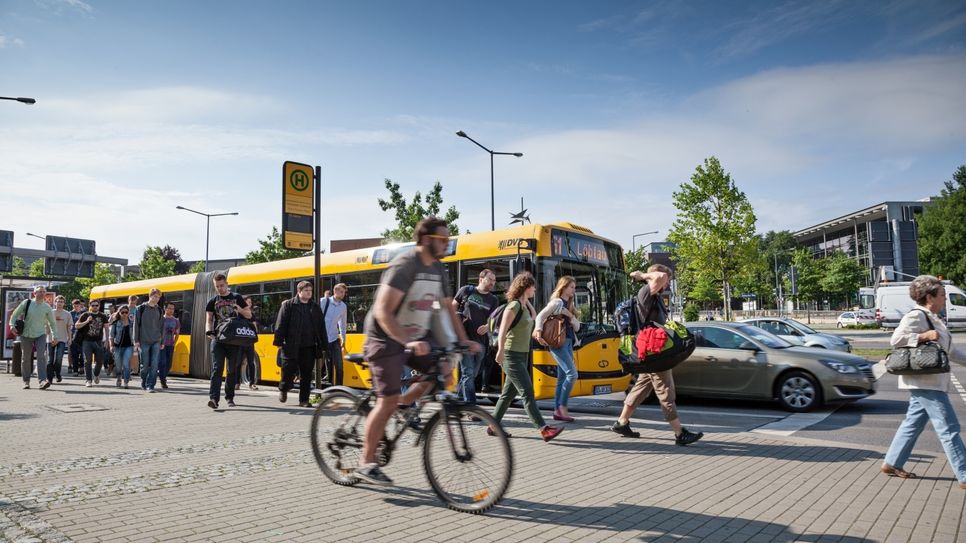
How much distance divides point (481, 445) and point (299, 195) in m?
8.68

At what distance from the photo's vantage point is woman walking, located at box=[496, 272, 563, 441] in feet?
21.7

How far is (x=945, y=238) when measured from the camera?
52.1 metres

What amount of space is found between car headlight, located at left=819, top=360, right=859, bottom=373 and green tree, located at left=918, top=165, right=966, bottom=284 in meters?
52.5

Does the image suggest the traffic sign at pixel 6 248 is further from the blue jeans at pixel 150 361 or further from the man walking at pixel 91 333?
the blue jeans at pixel 150 361

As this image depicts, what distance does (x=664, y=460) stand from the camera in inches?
230

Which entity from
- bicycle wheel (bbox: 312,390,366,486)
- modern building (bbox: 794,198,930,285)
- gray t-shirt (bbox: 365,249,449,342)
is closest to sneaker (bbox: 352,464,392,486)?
bicycle wheel (bbox: 312,390,366,486)

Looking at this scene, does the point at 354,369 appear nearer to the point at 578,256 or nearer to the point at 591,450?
the point at 578,256

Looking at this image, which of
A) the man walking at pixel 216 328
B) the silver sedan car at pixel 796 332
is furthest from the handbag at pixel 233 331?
the silver sedan car at pixel 796 332

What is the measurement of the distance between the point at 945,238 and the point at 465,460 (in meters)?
61.4

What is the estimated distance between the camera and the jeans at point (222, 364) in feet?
30.2

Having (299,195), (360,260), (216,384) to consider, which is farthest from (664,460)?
(299,195)

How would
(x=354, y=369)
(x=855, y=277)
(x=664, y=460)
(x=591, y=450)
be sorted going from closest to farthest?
(x=664, y=460) < (x=591, y=450) < (x=354, y=369) < (x=855, y=277)

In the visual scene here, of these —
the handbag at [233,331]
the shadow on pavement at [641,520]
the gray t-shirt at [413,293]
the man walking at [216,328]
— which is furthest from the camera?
the man walking at [216,328]

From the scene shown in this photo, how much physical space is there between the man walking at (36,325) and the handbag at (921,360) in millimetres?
13257
